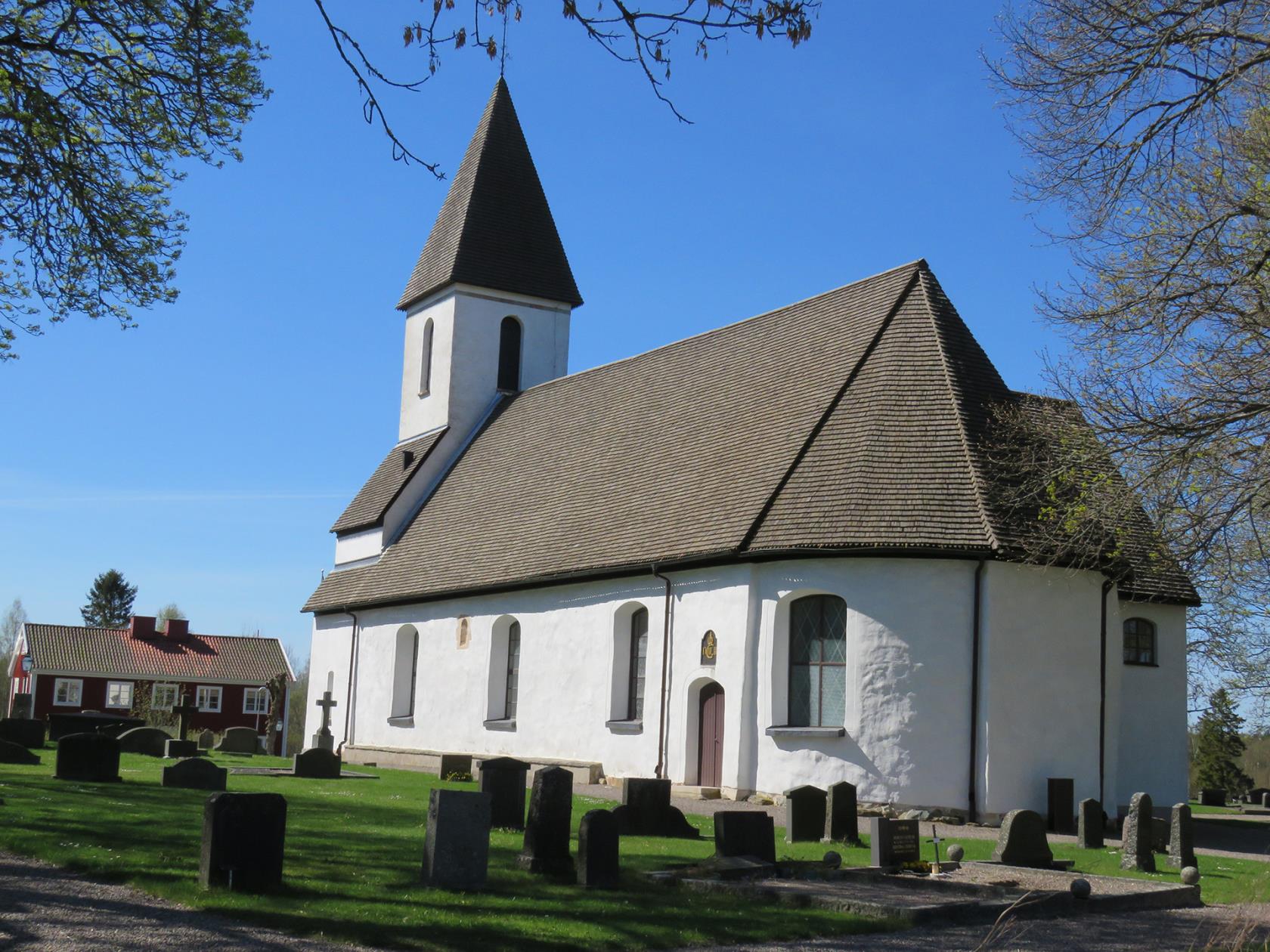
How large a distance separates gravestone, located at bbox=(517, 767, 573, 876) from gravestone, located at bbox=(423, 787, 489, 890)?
3.65ft

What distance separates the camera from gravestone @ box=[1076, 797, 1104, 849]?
16922 millimetres

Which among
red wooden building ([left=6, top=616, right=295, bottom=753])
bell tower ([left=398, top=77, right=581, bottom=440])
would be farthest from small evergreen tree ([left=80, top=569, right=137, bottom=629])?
bell tower ([left=398, top=77, right=581, bottom=440])

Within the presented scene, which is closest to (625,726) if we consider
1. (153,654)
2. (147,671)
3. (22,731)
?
(22,731)

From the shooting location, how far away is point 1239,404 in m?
13.7

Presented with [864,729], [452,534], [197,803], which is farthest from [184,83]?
[452,534]

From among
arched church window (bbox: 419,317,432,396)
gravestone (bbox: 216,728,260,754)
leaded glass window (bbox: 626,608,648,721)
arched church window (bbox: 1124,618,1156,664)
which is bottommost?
gravestone (bbox: 216,728,260,754)

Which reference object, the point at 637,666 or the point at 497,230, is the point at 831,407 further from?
the point at 497,230

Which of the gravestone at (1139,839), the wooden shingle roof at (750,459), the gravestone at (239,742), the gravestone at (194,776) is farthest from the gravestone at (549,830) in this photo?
the gravestone at (239,742)

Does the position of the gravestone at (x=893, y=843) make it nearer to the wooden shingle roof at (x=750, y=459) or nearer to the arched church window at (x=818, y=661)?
the wooden shingle roof at (x=750, y=459)

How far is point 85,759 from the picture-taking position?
59.1ft

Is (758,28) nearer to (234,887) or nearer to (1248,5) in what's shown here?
(234,887)

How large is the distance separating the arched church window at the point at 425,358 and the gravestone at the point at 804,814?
79.7ft

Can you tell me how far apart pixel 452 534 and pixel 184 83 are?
20.6 meters

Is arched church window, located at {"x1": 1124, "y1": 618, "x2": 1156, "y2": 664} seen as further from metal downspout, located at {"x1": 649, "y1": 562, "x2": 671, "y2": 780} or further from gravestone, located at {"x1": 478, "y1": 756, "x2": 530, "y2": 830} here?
gravestone, located at {"x1": 478, "y1": 756, "x2": 530, "y2": 830}
